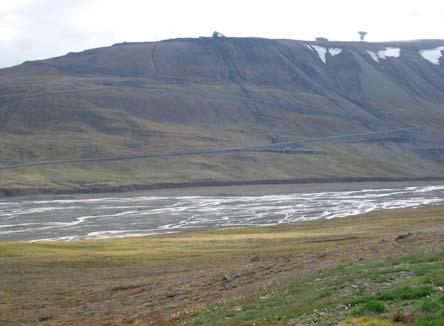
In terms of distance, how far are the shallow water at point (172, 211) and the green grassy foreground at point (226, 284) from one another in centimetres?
3318

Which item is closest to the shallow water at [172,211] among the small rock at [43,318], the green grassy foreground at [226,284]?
the green grassy foreground at [226,284]

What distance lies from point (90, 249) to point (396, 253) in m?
36.1

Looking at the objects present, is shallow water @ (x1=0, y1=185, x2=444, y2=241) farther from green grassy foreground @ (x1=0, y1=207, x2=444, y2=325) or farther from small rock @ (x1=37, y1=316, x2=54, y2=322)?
small rock @ (x1=37, y1=316, x2=54, y2=322)

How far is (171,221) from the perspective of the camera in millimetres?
103312

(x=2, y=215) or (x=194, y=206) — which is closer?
(x=2, y=215)

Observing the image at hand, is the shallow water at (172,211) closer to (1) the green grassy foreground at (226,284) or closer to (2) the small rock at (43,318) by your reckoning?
(1) the green grassy foreground at (226,284)

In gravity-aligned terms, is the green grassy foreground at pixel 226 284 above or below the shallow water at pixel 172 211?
above

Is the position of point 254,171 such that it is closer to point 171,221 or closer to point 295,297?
point 171,221

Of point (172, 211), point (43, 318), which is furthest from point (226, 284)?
point (172, 211)

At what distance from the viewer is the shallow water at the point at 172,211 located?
95188mm

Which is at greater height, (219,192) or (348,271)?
(348,271)

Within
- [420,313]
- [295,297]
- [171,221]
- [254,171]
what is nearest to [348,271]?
[295,297]

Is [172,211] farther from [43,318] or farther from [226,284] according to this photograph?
[43,318]

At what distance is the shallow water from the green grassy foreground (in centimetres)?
3318
